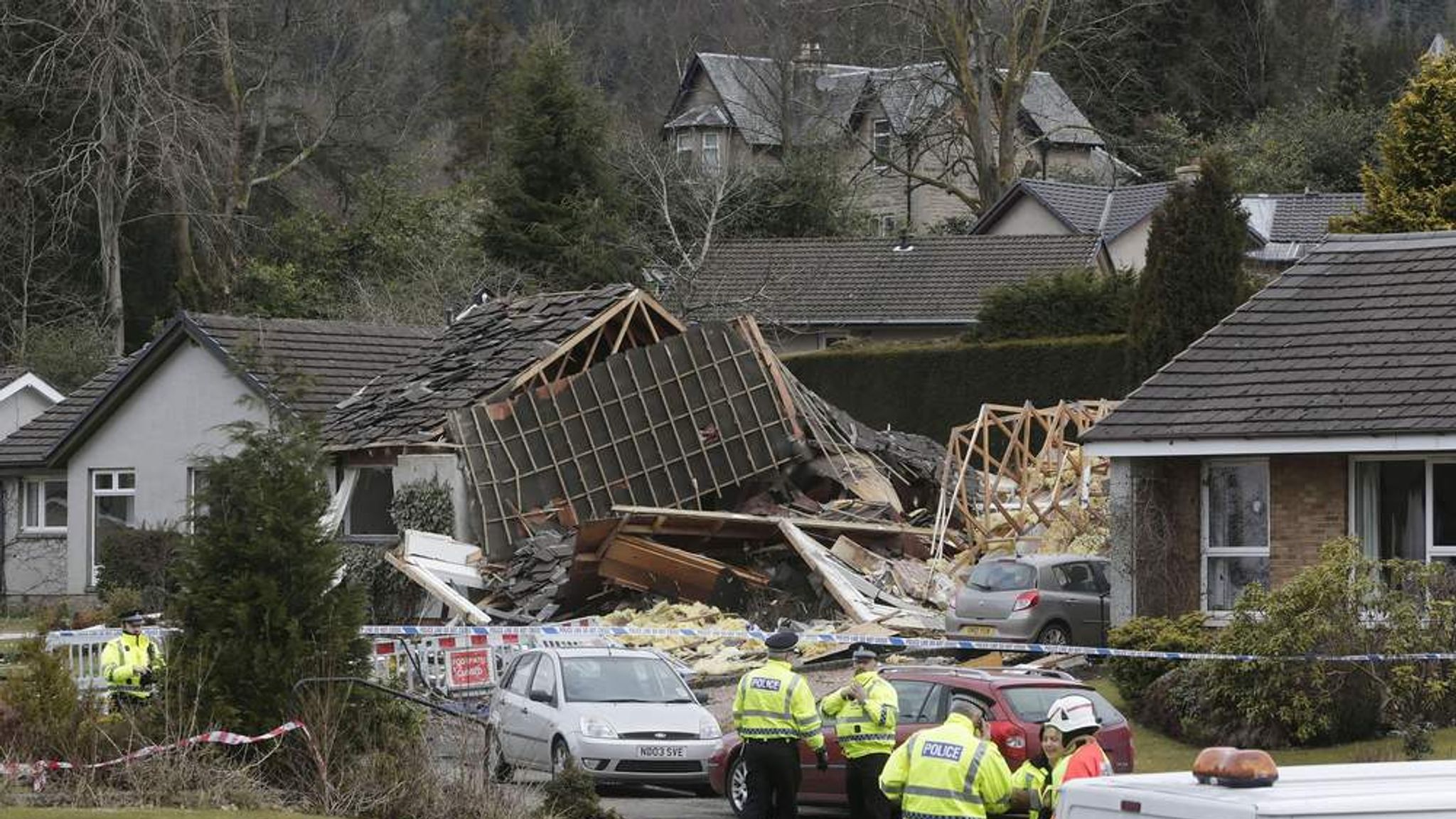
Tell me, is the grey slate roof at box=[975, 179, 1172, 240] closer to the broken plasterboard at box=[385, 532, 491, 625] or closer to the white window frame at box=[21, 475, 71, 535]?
the white window frame at box=[21, 475, 71, 535]

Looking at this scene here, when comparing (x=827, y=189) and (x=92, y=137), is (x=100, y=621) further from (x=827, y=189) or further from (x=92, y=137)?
(x=827, y=189)

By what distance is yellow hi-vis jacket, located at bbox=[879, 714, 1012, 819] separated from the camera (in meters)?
11.3

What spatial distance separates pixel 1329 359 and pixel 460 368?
600 inches

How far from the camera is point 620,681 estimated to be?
→ 1970 centimetres

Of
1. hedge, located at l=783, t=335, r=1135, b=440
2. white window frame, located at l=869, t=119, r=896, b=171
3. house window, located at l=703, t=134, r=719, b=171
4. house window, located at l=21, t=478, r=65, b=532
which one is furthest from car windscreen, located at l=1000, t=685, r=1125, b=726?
house window, located at l=703, t=134, r=719, b=171

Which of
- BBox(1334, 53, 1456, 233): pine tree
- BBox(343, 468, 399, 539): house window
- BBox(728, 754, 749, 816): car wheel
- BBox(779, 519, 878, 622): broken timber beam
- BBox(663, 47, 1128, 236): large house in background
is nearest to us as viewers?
BBox(728, 754, 749, 816): car wheel

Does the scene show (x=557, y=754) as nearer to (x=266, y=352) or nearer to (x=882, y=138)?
(x=266, y=352)

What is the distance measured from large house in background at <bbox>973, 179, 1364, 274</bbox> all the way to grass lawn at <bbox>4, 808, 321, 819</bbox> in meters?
43.5

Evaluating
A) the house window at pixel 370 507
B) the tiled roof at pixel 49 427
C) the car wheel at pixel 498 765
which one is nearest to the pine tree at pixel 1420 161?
the house window at pixel 370 507

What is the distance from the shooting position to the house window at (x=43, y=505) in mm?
39719

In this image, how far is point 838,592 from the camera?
94.2 ft

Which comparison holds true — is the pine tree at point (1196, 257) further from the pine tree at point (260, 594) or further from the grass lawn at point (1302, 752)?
the pine tree at point (260, 594)

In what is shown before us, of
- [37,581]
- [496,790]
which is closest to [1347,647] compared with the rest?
[496,790]

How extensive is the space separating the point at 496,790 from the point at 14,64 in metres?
39.9
